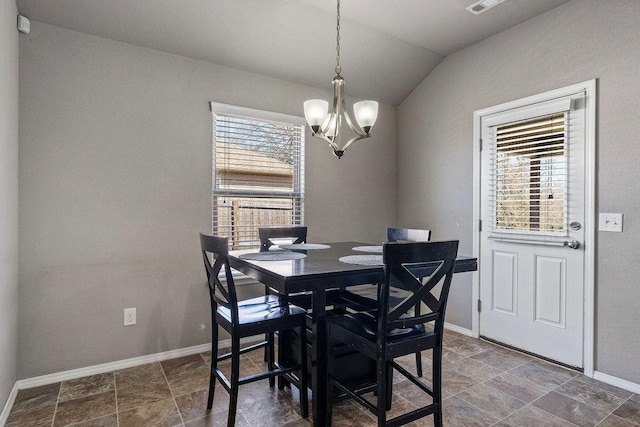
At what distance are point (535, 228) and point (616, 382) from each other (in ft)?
3.80

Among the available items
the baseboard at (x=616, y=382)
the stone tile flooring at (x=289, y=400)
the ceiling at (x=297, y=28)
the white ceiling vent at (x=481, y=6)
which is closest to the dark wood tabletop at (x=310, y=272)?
the stone tile flooring at (x=289, y=400)

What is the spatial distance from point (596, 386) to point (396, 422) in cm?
173

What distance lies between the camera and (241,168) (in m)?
3.24

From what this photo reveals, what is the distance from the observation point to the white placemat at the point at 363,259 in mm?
2025

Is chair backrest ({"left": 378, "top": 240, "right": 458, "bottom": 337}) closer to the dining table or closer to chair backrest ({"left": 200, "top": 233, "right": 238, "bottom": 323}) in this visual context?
the dining table

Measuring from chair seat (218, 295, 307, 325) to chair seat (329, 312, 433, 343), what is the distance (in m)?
0.28

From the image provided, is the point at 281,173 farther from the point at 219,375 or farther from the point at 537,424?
the point at 537,424

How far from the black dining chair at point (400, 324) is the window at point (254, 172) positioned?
1.59 m

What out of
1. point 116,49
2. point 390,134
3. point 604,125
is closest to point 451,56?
point 390,134

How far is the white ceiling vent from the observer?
269 centimetres

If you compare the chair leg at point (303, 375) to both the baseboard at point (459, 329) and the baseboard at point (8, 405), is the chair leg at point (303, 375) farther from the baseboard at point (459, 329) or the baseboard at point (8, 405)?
the baseboard at point (459, 329)

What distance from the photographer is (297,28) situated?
116 inches

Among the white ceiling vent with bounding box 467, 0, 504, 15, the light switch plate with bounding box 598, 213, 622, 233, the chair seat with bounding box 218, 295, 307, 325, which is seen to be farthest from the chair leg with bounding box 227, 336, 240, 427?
the white ceiling vent with bounding box 467, 0, 504, 15

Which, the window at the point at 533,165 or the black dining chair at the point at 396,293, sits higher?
the window at the point at 533,165
